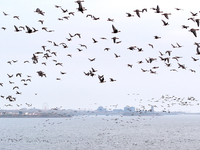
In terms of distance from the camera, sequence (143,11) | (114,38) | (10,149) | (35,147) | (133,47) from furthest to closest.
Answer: (35,147), (10,149), (133,47), (114,38), (143,11)

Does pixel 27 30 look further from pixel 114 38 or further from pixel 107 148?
pixel 107 148

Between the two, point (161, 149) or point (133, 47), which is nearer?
point (133, 47)

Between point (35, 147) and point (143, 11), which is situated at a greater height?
point (143, 11)

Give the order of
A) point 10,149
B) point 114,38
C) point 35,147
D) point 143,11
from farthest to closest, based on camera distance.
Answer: point 35,147 → point 10,149 → point 114,38 → point 143,11

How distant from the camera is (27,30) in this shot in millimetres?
38625

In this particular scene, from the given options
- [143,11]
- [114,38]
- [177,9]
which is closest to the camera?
[177,9]

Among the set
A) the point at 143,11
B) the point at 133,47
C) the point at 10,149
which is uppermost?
the point at 143,11

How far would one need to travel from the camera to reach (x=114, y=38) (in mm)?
38219

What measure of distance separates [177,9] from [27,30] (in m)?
17.5

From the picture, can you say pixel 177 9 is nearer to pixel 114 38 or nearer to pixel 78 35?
pixel 114 38

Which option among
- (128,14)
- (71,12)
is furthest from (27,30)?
(128,14)

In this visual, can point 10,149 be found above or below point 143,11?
below

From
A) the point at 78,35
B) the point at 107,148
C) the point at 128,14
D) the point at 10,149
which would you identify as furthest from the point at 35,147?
the point at 128,14

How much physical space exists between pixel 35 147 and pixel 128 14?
2787 inches
